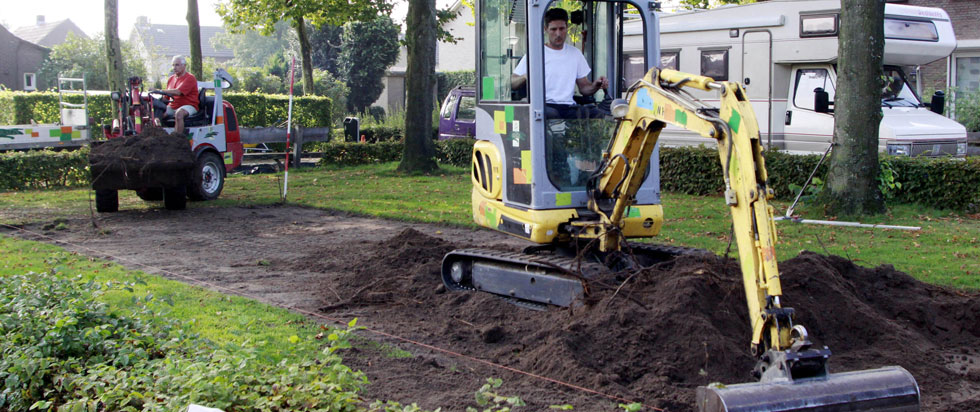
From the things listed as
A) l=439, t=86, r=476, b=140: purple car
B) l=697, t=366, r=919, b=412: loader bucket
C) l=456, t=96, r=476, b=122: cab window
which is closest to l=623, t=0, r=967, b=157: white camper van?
l=439, t=86, r=476, b=140: purple car

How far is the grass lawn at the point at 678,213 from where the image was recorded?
32.3 feet

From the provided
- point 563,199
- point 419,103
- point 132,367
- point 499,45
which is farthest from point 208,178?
point 132,367

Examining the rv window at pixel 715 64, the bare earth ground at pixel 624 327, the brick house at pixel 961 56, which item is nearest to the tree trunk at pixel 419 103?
the rv window at pixel 715 64

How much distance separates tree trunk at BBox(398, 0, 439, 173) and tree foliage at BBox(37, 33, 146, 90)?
3016 centimetres

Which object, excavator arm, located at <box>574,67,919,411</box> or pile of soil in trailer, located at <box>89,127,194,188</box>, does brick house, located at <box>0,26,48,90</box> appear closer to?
pile of soil in trailer, located at <box>89,127,194,188</box>

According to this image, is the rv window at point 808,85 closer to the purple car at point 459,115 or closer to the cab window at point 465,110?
the purple car at point 459,115

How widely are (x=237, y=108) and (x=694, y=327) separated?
984 inches

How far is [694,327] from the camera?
235 inches

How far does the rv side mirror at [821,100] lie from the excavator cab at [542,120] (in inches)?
348

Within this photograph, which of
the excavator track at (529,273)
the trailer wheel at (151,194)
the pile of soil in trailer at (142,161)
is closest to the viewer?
the excavator track at (529,273)

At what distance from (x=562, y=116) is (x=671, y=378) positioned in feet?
8.99

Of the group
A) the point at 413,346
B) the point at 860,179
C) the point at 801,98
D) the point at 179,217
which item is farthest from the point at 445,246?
the point at 801,98

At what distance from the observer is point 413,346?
6574 mm

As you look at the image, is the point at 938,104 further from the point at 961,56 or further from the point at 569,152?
the point at 961,56
